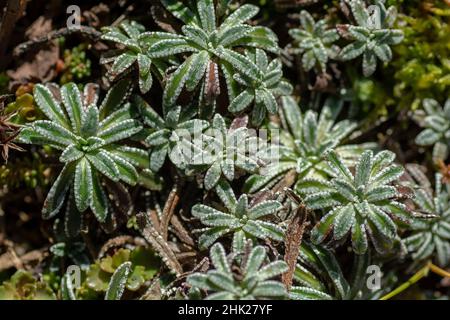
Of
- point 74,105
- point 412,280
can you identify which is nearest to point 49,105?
point 74,105

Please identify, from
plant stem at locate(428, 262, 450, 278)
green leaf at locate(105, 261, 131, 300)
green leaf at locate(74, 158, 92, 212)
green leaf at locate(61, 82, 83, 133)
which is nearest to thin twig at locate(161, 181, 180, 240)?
green leaf at locate(105, 261, 131, 300)

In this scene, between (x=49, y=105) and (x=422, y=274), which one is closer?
(x=49, y=105)

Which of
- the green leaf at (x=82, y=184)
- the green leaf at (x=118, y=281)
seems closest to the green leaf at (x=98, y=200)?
the green leaf at (x=82, y=184)

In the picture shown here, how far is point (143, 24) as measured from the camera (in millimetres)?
4367

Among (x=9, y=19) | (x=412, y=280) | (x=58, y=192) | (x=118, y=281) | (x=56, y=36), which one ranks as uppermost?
(x=9, y=19)

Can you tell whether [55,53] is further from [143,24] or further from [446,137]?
A: [446,137]

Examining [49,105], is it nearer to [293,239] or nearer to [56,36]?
[56,36]


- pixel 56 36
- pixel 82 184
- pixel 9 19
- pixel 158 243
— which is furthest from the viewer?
pixel 56 36

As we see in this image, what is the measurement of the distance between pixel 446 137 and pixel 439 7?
34.6 inches

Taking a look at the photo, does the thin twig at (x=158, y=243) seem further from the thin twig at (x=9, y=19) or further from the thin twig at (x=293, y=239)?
the thin twig at (x=9, y=19)

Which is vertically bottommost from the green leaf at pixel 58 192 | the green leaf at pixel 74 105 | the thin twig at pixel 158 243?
the thin twig at pixel 158 243

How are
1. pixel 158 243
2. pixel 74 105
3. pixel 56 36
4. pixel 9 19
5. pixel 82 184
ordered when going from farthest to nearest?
pixel 56 36 → pixel 9 19 → pixel 158 243 → pixel 74 105 → pixel 82 184
